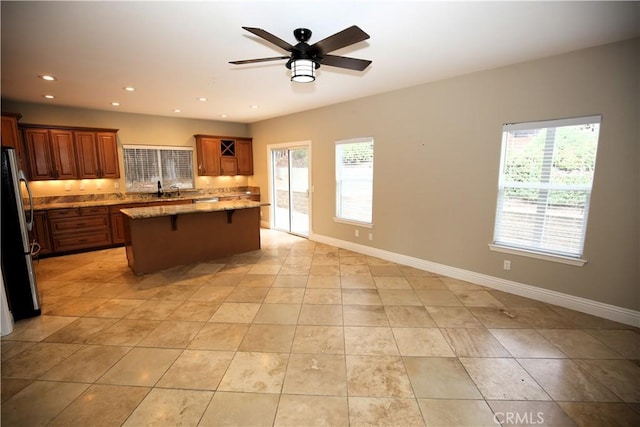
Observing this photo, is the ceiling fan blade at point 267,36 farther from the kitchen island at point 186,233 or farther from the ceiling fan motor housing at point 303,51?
the kitchen island at point 186,233

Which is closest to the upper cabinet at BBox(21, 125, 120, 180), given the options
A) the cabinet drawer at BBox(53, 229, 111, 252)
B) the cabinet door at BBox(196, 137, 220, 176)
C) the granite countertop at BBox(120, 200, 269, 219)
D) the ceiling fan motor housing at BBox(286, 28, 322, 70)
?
the cabinet drawer at BBox(53, 229, 111, 252)

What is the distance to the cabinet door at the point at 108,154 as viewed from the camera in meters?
5.43

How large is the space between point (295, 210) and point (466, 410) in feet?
17.0

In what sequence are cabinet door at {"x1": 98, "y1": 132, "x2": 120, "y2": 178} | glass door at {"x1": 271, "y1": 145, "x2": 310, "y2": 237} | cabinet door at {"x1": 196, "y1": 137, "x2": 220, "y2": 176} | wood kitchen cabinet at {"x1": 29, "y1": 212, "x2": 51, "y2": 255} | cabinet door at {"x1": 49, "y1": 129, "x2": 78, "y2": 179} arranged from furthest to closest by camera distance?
cabinet door at {"x1": 196, "y1": 137, "x2": 220, "y2": 176}
glass door at {"x1": 271, "y1": 145, "x2": 310, "y2": 237}
cabinet door at {"x1": 98, "y1": 132, "x2": 120, "y2": 178}
cabinet door at {"x1": 49, "y1": 129, "x2": 78, "y2": 179}
wood kitchen cabinet at {"x1": 29, "y1": 212, "x2": 51, "y2": 255}

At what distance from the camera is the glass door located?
6164 mm

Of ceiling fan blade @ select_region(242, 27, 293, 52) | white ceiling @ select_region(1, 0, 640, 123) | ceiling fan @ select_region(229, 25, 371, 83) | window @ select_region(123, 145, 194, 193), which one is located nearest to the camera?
ceiling fan blade @ select_region(242, 27, 293, 52)

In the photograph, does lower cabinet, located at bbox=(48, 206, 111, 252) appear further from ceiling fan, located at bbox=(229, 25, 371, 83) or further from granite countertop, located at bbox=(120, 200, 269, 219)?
ceiling fan, located at bbox=(229, 25, 371, 83)

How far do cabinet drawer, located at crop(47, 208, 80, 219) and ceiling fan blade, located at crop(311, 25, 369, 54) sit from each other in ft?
17.4

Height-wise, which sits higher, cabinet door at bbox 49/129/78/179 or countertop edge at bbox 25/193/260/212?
cabinet door at bbox 49/129/78/179

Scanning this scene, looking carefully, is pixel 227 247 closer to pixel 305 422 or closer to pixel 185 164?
pixel 185 164

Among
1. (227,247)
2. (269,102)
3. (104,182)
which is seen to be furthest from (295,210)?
(104,182)

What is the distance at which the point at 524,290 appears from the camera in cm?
334

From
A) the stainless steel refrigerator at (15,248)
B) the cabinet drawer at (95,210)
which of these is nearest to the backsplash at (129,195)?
the cabinet drawer at (95,210)

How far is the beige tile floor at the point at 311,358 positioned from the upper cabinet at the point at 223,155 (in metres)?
3.63
